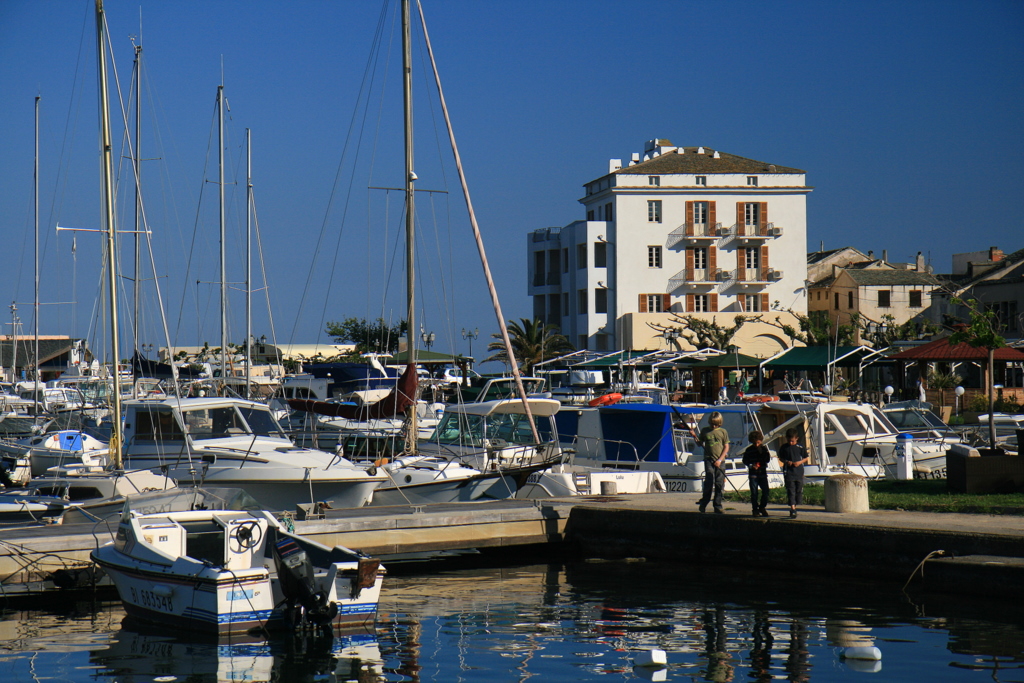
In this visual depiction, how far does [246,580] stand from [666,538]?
839 cm

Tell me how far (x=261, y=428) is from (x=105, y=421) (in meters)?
9.12

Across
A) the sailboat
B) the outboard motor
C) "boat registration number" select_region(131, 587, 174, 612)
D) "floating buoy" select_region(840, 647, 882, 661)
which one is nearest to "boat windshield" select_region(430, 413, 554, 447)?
the sailboat

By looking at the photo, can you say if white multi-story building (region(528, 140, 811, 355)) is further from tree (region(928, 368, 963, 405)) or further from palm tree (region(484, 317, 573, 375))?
tree (region(928, 368, 963, 405))

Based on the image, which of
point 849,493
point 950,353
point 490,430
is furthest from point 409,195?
point 950,353

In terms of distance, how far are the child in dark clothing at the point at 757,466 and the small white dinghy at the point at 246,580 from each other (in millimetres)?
7106

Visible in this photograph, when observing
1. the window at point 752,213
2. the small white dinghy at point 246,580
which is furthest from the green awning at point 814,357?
the small white dinghy at point 246,580

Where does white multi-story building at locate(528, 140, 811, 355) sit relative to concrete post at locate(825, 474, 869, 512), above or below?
→ above

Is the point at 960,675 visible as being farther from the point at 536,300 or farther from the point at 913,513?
the point at 536,300

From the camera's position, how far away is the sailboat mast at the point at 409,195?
24672mm

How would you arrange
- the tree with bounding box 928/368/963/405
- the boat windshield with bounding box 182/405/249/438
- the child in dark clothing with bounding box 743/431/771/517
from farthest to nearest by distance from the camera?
1. the tree with bounding box 928/368/963/405
2. the boat windshield with bounding box 182/405/249/438
3. the child in dark clothing with bounding box 743/431/771/517

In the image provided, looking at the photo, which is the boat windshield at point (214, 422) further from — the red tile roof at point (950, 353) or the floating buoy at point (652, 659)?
the red tile roof at point (950, 353)

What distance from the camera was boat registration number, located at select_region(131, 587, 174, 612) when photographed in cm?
1402

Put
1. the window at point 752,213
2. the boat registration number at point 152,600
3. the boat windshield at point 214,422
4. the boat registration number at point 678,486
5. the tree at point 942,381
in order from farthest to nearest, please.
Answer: the window at point 752,213 → the tree at point 942,381 → the boat registration number at point 678,486 → the boat windshield at point 214,422 → the boat registration number at point 152,600

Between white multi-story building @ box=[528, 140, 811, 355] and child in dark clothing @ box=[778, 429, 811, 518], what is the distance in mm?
53220
